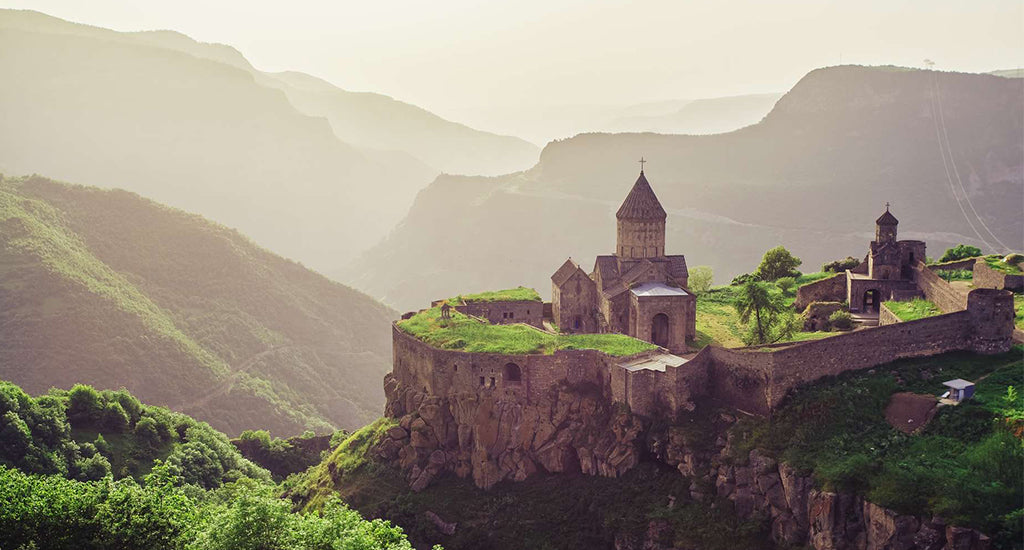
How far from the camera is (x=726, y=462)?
107ft

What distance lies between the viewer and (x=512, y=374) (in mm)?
39938

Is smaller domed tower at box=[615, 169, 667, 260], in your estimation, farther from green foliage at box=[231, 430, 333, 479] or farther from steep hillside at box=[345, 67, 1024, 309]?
steep hillside at box=[345, 67, 1024, 309]

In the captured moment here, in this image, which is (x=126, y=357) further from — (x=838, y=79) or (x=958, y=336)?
(x=838, y=79)

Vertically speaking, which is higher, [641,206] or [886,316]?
[641,206]

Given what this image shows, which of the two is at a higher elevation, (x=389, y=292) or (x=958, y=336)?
(x=958, y=336)

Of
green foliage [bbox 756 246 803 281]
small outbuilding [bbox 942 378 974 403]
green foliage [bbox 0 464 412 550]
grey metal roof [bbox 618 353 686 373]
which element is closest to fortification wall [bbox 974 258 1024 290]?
small outbuilding [bbox 942 378 974 403]

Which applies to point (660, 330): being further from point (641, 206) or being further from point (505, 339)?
point (505, 339)

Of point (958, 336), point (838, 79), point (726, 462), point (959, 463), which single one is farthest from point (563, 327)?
point (838, 79)

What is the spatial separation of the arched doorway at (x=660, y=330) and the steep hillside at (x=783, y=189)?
355 ft

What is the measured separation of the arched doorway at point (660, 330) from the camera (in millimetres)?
45341

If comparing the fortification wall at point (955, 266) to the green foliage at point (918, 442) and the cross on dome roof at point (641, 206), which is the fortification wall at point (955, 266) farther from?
the green foliage at point (918, 442)

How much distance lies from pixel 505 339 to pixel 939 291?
21.9 m

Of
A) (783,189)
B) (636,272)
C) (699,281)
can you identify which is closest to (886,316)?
(636,272)

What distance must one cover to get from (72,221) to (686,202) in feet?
407
